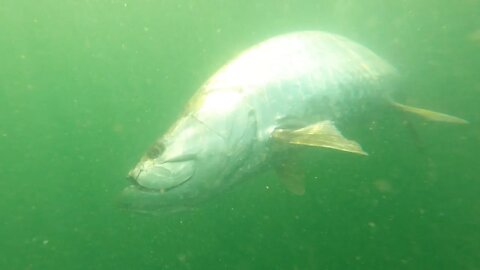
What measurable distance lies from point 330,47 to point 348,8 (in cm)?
1716

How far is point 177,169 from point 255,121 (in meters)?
0.91

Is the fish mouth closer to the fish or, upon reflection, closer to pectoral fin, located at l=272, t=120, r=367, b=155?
the fish

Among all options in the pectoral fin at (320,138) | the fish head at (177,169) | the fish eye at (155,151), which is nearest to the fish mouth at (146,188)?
the fish head at (177,169)

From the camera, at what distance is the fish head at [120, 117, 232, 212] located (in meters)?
2.95

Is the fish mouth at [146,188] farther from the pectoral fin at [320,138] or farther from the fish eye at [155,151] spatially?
the pectoral fin at [320,138]

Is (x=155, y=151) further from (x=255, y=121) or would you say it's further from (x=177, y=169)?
(x=255, y=121)

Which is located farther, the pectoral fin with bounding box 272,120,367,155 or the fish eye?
the pectoral fin with bounding box 272,120,367,155

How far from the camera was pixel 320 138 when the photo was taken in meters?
3.25

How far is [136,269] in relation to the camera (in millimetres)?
11305

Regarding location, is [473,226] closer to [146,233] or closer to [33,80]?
[146,233]

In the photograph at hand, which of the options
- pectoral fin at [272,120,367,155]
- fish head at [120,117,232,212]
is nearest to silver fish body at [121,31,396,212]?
fish head at [120,117,232,212]

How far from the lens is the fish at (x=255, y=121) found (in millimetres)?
3043

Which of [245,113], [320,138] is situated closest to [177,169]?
[245,113]

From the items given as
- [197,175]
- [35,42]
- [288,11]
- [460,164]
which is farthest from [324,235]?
[35,42]
